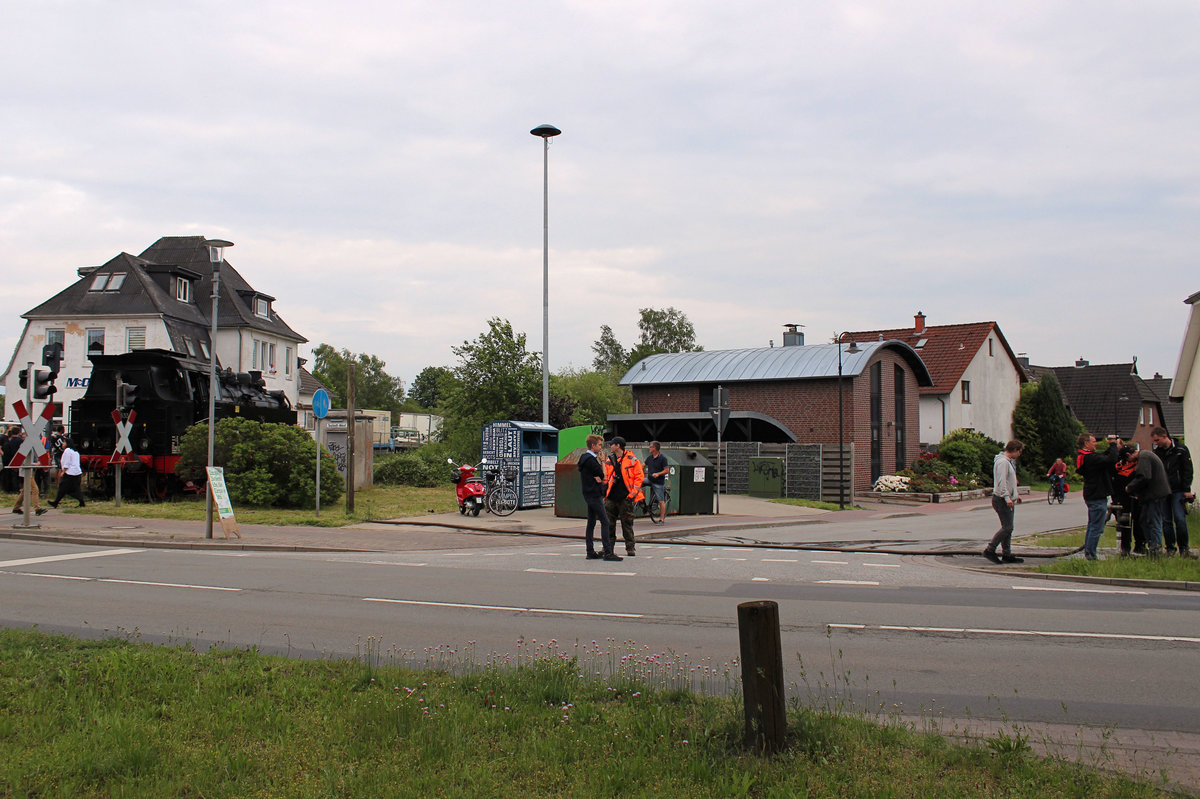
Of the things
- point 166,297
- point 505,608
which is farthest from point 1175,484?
point 166,297

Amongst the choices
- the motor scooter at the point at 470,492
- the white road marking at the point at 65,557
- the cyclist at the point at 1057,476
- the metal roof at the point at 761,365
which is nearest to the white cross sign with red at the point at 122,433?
the white road marking at the point at 65,557

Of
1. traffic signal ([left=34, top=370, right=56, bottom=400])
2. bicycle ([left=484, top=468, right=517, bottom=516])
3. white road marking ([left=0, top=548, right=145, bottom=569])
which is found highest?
traffic signal ([left=34, top=370, right=56, bottom=400])

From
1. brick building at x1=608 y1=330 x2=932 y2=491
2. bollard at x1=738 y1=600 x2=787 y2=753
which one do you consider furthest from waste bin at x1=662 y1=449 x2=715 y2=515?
bollard at x1=738 y1=600 x2=787 y2=753

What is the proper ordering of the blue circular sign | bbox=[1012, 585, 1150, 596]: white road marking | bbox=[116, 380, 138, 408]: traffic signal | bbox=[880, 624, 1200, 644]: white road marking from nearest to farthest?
bbox=[880, 624, 1200, 644]: white road marking
bbox=[1012, 585, 1150, 596]: white road marking
the blue circular sign
bbox=[116, 380, 138, 408]: traffic signal

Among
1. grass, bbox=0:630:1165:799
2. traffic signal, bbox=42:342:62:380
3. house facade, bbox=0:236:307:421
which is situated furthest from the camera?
house facade, bbox=0:236:307:421

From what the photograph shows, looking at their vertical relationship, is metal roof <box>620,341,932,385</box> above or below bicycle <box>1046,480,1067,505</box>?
above

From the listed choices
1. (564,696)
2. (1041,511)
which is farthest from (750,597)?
(1041,511)

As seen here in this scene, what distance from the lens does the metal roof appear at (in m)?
38.5

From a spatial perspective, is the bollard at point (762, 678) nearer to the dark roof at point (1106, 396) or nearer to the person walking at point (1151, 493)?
the person walking at point (1151, 493)

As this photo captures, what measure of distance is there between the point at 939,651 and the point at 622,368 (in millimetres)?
75355

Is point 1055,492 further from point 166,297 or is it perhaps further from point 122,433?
point 166,297

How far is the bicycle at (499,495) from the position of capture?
20.8m

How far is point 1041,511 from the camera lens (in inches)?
1151

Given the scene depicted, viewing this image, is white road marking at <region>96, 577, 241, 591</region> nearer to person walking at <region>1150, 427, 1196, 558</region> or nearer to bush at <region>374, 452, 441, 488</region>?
person walking at <region>1150, 427, 1196, 558</region>
